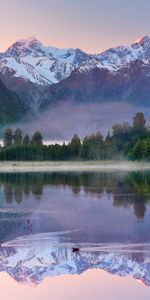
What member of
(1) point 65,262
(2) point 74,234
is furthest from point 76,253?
(2) point 74,234

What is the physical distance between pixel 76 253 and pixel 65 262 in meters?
1.77

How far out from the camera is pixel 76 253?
3494 cm

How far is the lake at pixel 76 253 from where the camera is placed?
93.4ft

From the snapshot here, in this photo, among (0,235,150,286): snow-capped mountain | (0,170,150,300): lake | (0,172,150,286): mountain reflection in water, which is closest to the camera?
(0,170,150,300): lake

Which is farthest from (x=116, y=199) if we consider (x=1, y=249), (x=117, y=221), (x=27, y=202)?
(x=1, y=249)

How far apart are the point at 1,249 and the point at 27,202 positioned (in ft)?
92.6

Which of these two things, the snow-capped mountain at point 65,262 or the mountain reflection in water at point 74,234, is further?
the mountain reflection in water at point 74,234

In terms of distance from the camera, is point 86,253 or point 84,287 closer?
point 84,287

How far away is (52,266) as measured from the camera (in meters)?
32.7

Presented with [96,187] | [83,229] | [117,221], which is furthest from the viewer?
[96,187]

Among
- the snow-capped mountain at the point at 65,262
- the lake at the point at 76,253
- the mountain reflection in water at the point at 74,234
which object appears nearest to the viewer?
the lake at the point at 76,253

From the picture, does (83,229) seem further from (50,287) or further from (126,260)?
(50,287)

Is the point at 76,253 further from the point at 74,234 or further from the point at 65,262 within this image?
the point at 74,234

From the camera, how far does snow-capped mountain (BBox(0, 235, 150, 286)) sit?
3094cm
